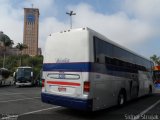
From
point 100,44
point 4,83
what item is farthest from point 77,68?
point 4,83

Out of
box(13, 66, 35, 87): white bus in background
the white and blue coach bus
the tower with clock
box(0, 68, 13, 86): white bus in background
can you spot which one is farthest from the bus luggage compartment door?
the tower with clock

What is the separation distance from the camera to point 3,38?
3000 inches

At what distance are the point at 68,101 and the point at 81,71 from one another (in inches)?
50.9

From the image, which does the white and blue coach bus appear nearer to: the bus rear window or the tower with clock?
the bus rear window

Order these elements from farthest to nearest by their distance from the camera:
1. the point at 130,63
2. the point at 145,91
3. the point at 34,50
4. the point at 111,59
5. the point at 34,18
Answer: the point at 34,50
the point at 34,18
the point at 145,91
the point at 130,63
the point at 111,59

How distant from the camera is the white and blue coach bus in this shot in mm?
10523

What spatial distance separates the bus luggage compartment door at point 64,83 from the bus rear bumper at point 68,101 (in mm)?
172

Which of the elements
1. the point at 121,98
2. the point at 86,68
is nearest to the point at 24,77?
the point at 121,98

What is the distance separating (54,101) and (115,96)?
3117mm

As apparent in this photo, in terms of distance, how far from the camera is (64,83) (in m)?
11.1

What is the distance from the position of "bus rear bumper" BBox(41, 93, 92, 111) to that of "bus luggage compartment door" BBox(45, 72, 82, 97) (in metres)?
0.17

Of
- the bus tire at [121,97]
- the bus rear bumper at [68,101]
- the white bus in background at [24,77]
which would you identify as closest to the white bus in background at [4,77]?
the white bus in background at [24,77]

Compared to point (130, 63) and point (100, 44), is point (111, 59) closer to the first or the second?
point (100, 44)

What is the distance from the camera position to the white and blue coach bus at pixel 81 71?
10.5 m
